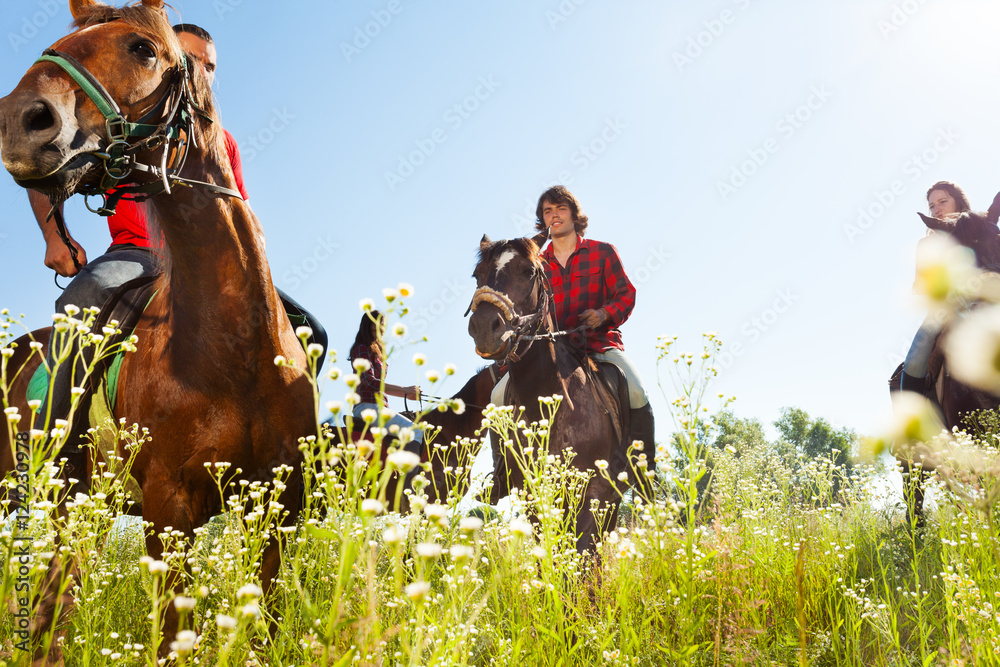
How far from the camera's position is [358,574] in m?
2.09

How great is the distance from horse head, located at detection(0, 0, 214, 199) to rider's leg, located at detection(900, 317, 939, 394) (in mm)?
7698

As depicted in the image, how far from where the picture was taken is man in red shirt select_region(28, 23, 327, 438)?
12.9 ft

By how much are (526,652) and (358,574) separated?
69cm

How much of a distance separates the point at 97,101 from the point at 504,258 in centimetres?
367

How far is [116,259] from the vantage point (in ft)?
14.0

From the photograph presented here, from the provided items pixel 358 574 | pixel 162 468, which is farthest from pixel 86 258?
pixel 358 574

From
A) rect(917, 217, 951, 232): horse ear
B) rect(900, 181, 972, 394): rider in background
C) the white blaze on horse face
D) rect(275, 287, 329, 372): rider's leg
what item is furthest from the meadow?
rect(917, 217, 951, 232): horse ear

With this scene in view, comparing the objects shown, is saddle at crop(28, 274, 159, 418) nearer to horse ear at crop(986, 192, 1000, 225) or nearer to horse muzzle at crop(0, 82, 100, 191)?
horse muzzle at crop(0, 82, 100, 191)

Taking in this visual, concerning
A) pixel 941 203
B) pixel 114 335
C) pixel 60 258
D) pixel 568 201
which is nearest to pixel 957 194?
pixel 941 203

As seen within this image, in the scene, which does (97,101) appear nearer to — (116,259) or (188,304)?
(188,304)

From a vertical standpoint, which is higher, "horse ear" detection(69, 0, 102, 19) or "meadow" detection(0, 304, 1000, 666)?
"horse ear" detection(69, 0, 102, 19)

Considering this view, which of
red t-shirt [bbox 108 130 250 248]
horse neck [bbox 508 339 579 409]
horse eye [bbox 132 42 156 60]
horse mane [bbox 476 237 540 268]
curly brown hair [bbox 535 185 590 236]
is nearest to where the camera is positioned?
horse eye [bbox 132 42 156 60]

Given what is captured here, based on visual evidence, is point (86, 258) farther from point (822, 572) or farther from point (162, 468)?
point (822, 572)

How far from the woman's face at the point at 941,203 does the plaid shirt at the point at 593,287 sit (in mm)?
5142
